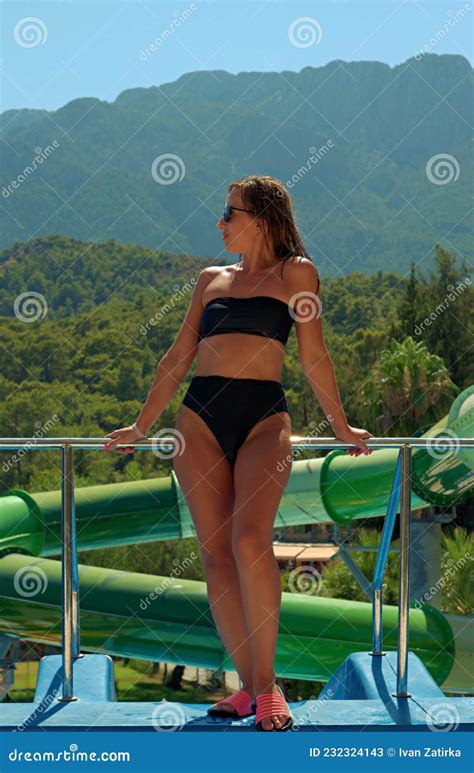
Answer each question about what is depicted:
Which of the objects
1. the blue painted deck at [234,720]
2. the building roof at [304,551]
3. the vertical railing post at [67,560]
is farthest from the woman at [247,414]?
the building roof at [304,551]

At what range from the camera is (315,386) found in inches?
113

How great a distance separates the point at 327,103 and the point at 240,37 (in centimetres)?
5577

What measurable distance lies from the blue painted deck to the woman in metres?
0.13

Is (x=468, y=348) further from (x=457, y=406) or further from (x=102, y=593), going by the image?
(x=102, y=593)

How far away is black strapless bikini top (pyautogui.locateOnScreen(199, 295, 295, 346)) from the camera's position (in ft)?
9.10

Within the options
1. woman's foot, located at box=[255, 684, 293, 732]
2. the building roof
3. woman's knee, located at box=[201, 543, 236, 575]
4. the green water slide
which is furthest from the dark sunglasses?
the building roof

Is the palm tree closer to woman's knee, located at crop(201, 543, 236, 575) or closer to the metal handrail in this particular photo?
the metal handrail

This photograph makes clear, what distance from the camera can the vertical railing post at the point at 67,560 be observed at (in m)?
2.96

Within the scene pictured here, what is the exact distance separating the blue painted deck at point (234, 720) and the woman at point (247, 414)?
5.3 inches

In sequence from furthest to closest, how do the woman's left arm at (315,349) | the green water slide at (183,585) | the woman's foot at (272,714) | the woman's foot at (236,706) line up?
1. the green water slide at (183,585)
2. the woman's left arm at (315,349)
3. the woman's foot at (236,706)
4. the woman's foot at (272,714)

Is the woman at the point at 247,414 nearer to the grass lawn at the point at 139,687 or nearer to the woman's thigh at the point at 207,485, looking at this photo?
the woman's thigh at the point at 207,485

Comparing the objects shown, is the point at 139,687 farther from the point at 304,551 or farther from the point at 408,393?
the point at 408,393

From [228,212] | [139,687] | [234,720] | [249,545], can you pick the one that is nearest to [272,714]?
[234,720]

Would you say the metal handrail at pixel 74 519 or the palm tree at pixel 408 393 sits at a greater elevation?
the palm tree at pixel 408 393
